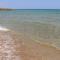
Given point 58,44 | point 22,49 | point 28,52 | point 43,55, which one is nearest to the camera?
point 43,55

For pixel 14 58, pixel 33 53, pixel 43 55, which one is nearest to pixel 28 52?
pixel 33 53

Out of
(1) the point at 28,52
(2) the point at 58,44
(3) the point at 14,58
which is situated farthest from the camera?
(2) the point at 58,44

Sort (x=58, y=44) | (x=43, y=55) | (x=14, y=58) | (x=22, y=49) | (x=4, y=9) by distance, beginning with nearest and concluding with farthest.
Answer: (x=14, y=58), (x=43, y=55), (x=22, y=49), (x=58, y=44), (x=4, y=9)

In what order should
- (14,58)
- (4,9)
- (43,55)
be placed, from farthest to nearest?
(4,9), (43,55), (14,58)

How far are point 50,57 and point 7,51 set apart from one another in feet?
5.36

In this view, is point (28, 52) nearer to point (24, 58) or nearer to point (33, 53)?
point (33, 53)

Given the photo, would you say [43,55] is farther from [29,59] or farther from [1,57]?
[1,57]

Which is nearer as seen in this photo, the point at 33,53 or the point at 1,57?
the point at 1,57

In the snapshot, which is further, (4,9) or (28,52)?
(4,9)

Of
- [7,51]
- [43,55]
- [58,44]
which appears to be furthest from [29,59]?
[58,44]

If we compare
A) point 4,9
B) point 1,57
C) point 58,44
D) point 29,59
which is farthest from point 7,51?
point 4,9

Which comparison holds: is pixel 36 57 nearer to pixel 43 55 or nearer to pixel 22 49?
pixel 43 55

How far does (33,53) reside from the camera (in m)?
6.12

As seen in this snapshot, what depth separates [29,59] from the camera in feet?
17.6
